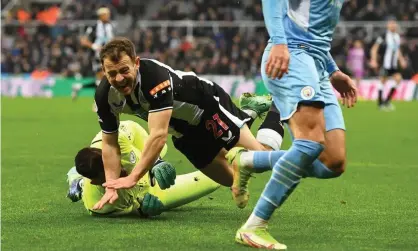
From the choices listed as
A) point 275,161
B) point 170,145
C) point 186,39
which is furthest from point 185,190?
point 186,39

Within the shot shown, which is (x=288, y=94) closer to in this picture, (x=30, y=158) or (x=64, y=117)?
(x=30, y=158)

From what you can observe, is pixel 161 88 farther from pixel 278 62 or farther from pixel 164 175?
pixel 278 62

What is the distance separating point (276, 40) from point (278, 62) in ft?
0.53

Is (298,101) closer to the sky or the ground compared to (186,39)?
closer to the sky

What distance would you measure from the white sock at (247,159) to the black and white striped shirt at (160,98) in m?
0.60

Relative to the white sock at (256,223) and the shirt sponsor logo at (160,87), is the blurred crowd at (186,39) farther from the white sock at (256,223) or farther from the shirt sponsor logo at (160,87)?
the white sock at (256,223)

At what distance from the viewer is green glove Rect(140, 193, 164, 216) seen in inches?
271

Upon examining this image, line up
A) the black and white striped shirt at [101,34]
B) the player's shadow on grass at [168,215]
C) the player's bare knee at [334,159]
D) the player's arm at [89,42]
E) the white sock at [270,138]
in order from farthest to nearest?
1. the black and white striped shirt at [101,34]
2. the player's arm at [89,42]
3. the white sock at [270,138]
4. the player's shadow on grass at [168,215]
5. the player's bare knee at [334,159]

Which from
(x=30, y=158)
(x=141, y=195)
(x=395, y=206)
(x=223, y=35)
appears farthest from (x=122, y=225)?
(x=223, y=35)

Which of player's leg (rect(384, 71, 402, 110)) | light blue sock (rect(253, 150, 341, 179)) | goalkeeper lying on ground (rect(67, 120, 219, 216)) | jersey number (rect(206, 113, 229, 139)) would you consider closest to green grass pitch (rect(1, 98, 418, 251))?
goalkeeper lying on ground (rect(67, 120, 219, 216))

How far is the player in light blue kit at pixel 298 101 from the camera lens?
18.0ft

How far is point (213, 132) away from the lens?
23.7ft

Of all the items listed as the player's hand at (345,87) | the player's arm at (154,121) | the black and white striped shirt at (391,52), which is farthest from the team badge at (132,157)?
the black and white striped shirt at (391,52)

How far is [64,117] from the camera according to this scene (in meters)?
19.8
